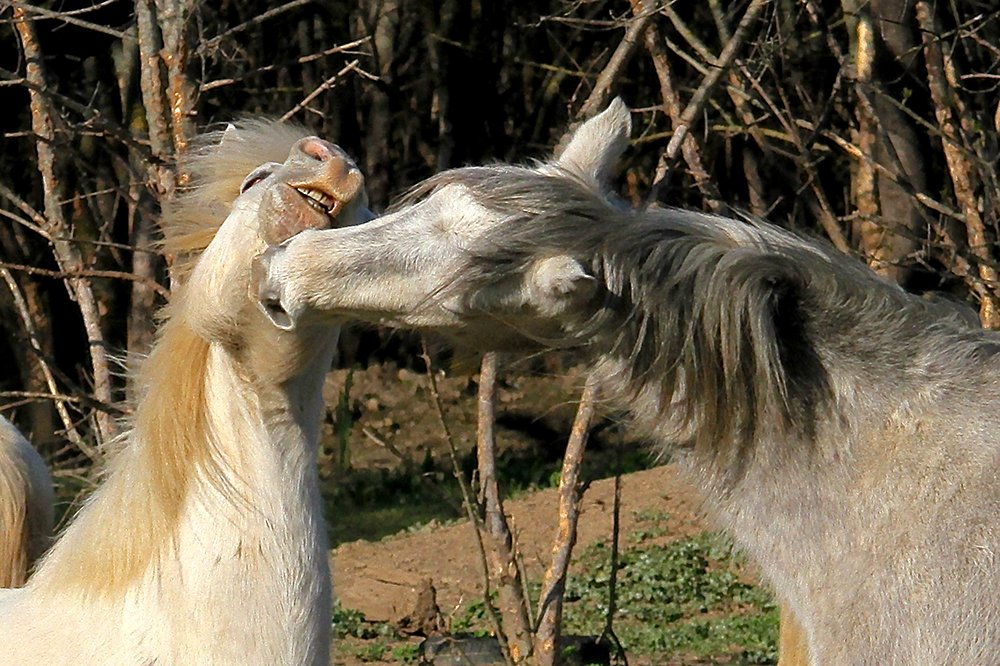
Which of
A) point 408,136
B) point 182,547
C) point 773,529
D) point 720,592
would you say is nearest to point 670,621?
point 720,592

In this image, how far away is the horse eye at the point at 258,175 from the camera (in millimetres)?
2781

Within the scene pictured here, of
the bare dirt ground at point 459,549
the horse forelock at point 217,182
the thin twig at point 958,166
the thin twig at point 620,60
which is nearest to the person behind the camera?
the horse forelock at point 217,182

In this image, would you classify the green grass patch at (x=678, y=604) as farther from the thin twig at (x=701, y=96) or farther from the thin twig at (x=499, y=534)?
the thin twig at (x=701, y=96)

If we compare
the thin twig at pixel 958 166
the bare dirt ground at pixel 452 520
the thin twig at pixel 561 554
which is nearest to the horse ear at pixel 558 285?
the thin twig at pixel 561 554

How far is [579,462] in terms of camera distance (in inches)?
169

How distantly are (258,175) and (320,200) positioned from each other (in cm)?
34

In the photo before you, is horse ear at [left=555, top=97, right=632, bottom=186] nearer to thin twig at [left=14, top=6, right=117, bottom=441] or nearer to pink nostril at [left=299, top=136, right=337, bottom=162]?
pink nostril at [left=299, top=136, right=337, bottom=162]

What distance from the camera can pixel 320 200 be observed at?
98.7 inches

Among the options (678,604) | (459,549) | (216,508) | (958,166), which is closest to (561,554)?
(216,508)

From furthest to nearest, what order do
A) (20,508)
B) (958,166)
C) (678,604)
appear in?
(678,604), (958,166), (20,508)

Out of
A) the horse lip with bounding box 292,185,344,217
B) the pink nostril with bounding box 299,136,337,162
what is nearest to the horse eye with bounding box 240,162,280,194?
the pink nostril with bounding box 299,136,337,162

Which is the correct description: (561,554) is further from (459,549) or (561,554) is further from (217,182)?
(459,549)

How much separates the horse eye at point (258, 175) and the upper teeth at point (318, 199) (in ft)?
0.91

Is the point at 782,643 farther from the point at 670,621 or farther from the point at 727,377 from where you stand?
the point at 670,621
